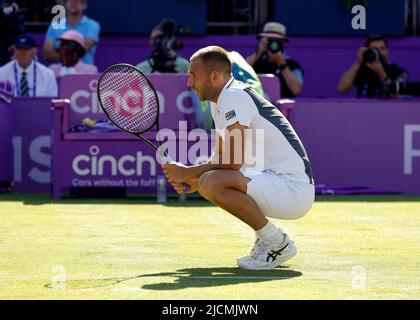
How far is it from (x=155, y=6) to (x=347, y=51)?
8.92 feet

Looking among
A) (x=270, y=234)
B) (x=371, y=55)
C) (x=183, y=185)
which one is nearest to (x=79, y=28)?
(x=371, y=55)

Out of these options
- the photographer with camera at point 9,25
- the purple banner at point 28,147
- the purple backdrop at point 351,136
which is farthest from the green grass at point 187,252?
the photographer with camera at point 9,25

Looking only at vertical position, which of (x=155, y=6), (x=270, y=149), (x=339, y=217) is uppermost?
(x=155, y=6)

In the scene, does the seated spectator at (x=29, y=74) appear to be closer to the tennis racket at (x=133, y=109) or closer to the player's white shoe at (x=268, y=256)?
the tennis racket at (x=133, y=109)

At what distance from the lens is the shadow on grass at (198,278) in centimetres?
664

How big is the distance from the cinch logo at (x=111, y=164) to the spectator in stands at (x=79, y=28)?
2.36 meters

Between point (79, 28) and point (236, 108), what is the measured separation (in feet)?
25.9

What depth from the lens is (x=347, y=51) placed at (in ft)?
53.4

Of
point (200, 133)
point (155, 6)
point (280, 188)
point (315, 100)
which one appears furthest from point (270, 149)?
point (155, 6)

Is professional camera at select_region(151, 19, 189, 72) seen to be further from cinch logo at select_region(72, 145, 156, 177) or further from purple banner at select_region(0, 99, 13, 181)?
purple banner at select_region(0, 99, 13, 181)

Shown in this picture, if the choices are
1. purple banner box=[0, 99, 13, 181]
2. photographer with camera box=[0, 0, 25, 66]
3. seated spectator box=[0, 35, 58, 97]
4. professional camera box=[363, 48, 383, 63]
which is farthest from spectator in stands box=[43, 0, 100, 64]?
professional camera box=[363, 48, 383, 63]

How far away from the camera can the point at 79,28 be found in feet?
48.8

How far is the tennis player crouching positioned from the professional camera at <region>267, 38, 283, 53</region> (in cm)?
684
